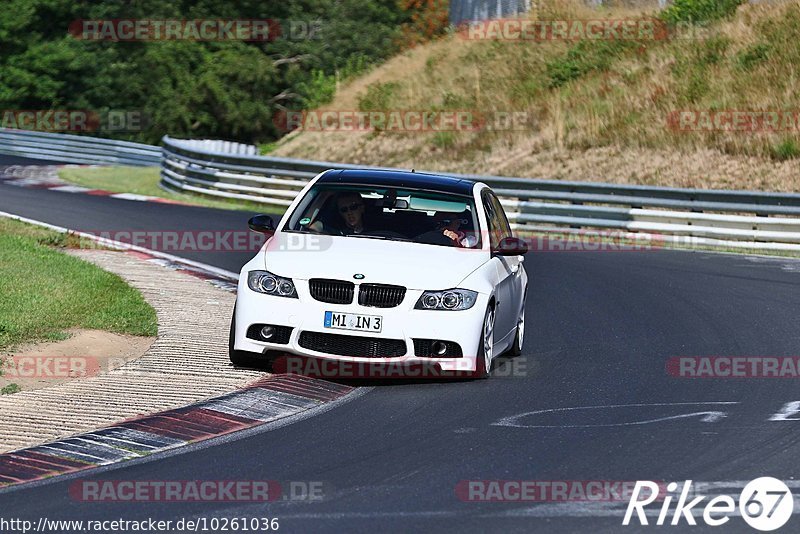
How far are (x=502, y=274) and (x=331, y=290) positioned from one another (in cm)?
175

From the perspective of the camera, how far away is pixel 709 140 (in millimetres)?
30984

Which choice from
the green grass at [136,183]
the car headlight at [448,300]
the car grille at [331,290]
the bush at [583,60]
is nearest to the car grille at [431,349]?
the car headlight at [448,300]

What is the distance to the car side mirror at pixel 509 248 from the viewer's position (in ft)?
37.3

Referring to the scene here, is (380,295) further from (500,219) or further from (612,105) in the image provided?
(612,105)

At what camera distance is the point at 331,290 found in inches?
408

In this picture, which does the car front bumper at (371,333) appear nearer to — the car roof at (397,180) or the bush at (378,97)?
the car roof at (397,180)

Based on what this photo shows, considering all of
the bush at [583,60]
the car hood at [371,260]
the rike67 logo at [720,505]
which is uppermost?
the bush at [583,60]

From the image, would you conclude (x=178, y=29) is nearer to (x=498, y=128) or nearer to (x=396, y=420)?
(x=498, y=128)

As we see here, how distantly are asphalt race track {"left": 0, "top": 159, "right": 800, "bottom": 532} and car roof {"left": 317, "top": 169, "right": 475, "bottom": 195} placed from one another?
156 centimetres

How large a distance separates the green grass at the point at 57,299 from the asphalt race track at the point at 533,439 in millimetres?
3218

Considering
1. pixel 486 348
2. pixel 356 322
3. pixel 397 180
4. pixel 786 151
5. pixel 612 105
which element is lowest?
pixel 486 348

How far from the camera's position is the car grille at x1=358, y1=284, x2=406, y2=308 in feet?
33.9

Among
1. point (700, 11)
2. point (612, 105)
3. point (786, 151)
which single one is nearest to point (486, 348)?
point (786, 151)

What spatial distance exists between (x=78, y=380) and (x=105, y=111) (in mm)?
49206
